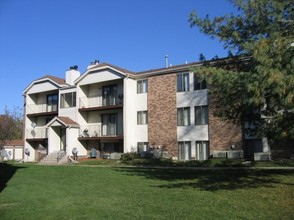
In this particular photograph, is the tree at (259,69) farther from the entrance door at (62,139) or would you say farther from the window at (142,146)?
the entrance door at (62,139)

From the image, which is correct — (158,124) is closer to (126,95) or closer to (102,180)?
(126,95)

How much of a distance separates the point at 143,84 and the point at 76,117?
8.37 metres

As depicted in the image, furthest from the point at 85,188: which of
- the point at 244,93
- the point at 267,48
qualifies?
the point at 267,48

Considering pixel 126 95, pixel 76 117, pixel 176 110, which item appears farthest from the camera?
pixel 76 117

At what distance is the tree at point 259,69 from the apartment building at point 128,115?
11683 millimetres

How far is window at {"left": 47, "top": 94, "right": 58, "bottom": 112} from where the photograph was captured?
45247 mm

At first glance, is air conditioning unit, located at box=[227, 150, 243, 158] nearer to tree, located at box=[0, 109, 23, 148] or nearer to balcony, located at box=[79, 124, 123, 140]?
balcony, located at box=[79, 124, 123, 140]

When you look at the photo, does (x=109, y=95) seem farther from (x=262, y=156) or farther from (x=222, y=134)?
(x=262, y=156)

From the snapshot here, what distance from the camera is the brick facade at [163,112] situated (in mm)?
33719

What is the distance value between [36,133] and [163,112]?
17763 millimetres

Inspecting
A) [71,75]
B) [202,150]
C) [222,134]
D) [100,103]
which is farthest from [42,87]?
[222,134]

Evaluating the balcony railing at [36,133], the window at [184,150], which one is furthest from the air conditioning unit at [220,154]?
the balcony railing at [36,133]

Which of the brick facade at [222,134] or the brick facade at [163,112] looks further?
the brick facade at [163,112]

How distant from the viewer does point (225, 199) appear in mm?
12578
